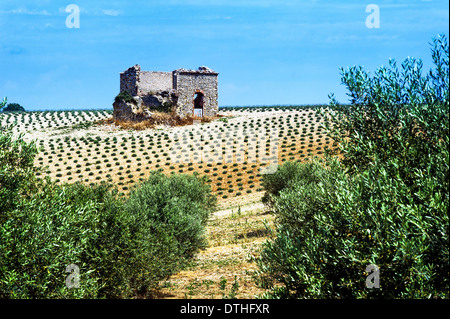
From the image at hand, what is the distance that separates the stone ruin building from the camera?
60594 millimetres

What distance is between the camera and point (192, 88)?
2459 inches

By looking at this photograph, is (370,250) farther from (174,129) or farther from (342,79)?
(174,129)

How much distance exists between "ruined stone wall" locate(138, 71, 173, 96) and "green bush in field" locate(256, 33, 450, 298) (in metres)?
53.8

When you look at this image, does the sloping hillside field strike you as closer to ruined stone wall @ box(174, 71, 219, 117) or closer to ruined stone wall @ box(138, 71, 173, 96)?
ruined stone wall @ box(174, 71, 219, 117)

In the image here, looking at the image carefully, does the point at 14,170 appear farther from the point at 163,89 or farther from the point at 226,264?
the point at 163,89

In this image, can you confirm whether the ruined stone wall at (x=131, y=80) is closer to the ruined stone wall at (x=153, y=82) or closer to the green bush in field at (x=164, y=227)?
the ruined stone wall at (x=153, y=82)

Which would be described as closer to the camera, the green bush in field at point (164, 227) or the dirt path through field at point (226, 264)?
the green bush in field at point (164, 227)

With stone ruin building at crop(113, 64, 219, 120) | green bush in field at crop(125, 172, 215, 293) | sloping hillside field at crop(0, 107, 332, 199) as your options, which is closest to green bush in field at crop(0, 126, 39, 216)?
green bush in field at crop(125, 172, 215, 293)

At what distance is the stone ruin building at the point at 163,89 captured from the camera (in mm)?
60594

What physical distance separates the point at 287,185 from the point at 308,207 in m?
17.8

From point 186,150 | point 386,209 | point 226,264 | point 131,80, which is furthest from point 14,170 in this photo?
point 131,80

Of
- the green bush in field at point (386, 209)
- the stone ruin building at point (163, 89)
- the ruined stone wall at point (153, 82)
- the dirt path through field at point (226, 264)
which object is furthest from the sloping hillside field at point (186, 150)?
the green bush in field at point (386, 209)

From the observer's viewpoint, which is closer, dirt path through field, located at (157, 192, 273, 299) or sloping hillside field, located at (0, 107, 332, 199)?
dirt path through field, located at (157, 192, 273, 299)

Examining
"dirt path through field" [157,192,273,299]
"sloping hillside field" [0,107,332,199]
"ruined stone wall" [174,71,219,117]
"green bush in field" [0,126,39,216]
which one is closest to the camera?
"green bush in field" [0,126,39,216]
